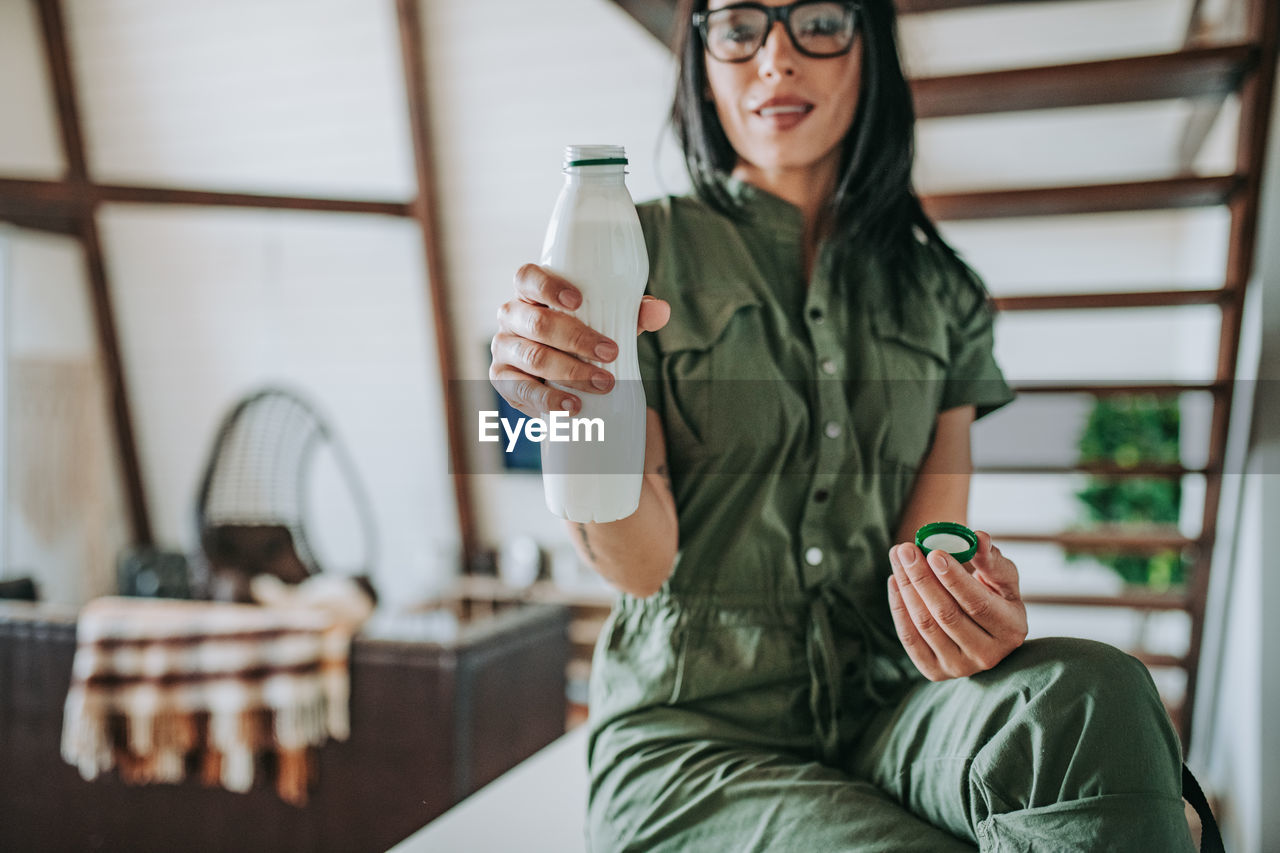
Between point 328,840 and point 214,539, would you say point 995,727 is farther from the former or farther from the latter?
point 214,539

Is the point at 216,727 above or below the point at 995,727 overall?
below

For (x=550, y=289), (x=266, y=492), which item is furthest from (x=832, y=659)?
(x=266, y=492)

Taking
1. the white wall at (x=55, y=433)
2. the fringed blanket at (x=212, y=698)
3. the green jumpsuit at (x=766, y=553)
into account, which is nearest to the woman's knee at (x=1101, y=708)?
the green jumpsuit at (x=766, y=553)

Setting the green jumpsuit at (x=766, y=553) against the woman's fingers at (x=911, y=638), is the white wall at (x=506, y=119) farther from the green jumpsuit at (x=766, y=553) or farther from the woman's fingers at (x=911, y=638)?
the woman's fingers at (x=911, y=638)

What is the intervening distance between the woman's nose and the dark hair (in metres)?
0.08

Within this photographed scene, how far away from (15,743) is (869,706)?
1.63 m

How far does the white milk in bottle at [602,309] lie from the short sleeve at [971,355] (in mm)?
415

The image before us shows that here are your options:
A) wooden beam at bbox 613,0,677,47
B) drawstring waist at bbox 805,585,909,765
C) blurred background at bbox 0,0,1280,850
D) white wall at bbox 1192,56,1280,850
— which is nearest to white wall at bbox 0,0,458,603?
blurred background at bbox 0,0,1280,850

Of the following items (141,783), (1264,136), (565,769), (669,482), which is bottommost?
(141,783)

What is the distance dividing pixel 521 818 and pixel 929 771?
1.36ft

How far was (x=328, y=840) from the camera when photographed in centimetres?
185

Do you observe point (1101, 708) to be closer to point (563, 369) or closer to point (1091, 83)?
point (563, 369)

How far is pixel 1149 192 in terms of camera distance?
4.58ft

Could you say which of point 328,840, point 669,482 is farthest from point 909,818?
point 328,840
